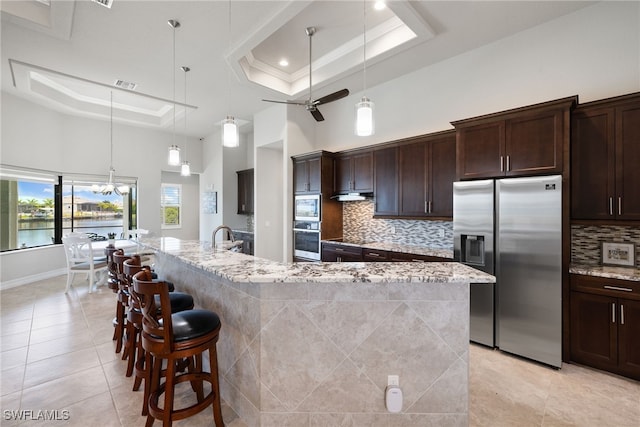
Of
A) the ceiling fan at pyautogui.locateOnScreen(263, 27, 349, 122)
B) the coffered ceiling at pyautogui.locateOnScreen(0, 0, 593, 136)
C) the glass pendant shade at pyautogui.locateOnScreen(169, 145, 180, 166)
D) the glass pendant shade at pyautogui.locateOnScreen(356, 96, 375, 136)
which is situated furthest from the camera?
the glass pendant shade at pyautogui.locateOnScreen(169, 145, 180, 166)

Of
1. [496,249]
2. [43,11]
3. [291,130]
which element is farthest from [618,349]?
[43,11]

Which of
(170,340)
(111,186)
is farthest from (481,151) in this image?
(111,186)

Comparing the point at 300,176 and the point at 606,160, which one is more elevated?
the point at 300,176

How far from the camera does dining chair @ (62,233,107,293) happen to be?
4824 millimetres

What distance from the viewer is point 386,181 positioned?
4242 millimetres

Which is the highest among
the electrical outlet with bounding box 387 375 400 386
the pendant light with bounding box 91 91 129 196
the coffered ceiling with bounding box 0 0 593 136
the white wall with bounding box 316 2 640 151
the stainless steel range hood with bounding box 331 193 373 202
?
the coffered ceiling with bounding box 0 0 593 136

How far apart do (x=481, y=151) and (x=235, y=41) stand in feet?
10.3

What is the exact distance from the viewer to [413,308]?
1.65m

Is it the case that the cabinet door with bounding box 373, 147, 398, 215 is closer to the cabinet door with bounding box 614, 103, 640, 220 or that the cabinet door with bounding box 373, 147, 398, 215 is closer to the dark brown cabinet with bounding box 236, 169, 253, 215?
the cabinet door with bounding box 614, 103, 640, 220

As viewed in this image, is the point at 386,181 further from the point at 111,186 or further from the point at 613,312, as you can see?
the point at 111,186

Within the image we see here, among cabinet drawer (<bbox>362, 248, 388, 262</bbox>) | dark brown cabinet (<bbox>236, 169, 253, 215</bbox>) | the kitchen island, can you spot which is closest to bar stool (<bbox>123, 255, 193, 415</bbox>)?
the kitchen island

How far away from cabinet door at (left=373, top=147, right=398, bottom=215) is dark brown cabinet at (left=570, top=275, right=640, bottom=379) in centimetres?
216

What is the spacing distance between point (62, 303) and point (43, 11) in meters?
3.88

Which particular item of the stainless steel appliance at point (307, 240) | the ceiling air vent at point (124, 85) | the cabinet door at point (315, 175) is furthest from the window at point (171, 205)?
the cabinet door at point (315, 175)
